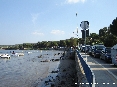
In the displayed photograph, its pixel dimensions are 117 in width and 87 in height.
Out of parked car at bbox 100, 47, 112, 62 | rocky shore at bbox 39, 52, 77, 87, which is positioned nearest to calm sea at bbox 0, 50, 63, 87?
rocky shore at bbox 39, 52, 77, 87

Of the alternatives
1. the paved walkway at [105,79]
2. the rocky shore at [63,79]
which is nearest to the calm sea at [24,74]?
the rocky shore at [63,79]

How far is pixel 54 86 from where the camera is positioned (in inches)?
768

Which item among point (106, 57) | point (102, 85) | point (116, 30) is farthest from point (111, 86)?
point (116, 30)

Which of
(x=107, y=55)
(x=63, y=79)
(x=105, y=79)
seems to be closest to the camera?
(x=105, y=79)

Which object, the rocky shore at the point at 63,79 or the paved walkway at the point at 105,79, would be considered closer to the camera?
the paved walkway at the point at 105,79

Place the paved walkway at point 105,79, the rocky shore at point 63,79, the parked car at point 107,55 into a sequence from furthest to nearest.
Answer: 1. the parked car at point 107,55
2. the rocky shore at point 63,79
3. the paved walkway at point 105,79

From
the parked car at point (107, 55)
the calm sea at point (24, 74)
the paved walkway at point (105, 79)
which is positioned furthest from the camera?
the parked car at point (107, 55)

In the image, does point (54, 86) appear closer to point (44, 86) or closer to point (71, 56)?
point (44, 86)

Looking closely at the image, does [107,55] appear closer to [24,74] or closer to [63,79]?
[63,79]

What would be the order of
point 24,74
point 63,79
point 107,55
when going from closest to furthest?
point 63,79 < point 107,55 < point 24,74

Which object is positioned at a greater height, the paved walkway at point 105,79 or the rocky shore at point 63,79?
the paved walkway at point 105,79

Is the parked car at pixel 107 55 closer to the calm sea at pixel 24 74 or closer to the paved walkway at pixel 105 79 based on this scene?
the calm sea at pixel 24 74

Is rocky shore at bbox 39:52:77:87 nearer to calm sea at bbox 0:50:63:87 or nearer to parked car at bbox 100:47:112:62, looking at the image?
calm sea at bbox 0:50:63:87

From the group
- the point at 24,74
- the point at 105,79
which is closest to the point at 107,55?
the point at 24,74
